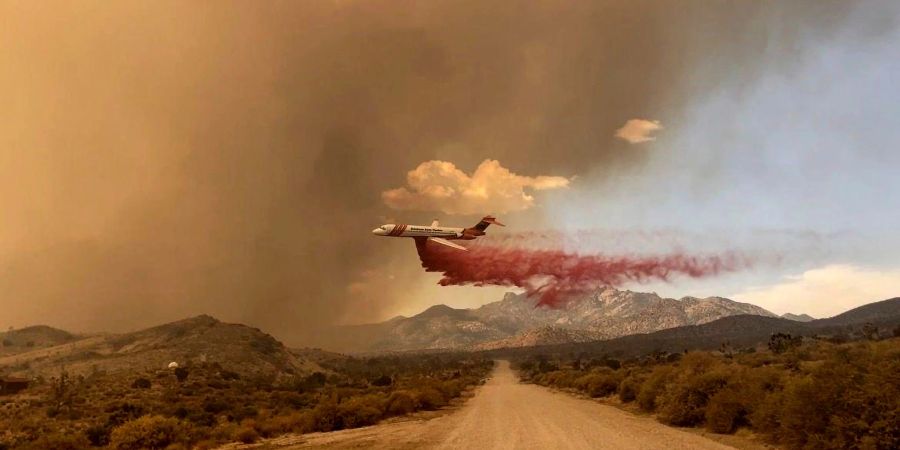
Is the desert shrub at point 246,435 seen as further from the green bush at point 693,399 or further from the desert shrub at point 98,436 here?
the green bush at point 693,399

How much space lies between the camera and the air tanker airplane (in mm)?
47375

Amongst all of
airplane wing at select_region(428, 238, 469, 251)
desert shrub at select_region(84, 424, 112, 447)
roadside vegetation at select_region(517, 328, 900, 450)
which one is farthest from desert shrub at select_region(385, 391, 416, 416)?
roadside vegetation at select_region(517, 328, 900, 450)

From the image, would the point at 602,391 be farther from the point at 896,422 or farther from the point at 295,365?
the point at 295,365

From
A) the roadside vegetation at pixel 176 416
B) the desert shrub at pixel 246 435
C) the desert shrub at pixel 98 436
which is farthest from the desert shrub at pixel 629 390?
the desert shrub at pixel 98 436

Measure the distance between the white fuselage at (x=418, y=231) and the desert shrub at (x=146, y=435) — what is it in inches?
936

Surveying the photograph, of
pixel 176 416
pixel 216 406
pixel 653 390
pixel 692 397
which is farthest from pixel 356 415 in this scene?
pixel 216 406

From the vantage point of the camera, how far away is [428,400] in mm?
44719

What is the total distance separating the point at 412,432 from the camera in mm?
27484

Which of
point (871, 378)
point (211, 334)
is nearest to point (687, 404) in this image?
point (871, 378)

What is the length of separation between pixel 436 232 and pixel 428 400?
1594 cm

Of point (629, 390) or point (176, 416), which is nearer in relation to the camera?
point (629, 390)

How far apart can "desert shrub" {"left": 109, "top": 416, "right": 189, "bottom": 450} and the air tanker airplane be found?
23.9 meters

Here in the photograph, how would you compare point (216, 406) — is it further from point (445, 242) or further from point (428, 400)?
point (445, 242)

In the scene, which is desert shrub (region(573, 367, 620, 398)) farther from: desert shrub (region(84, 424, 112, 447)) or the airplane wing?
desert shrub (region(84, 424, 112, 447))
